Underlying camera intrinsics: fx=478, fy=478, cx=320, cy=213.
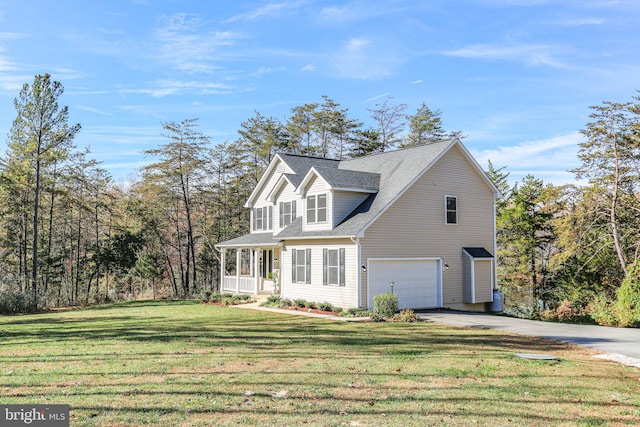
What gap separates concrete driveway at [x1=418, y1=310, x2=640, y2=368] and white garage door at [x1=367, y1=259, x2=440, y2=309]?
127 cm

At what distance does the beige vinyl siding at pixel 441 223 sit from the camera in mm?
19766

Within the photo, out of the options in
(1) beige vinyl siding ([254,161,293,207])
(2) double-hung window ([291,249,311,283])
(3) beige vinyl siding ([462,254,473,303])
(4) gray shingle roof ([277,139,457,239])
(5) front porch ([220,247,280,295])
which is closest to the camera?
(4) gray shingle roof ([277,139,457,239])

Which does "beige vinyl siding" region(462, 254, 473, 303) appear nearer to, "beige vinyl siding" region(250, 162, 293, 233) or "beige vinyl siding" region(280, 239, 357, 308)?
"beige vinyl siding" region(280, 239, 357, 308)

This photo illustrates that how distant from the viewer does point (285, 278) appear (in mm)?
22797

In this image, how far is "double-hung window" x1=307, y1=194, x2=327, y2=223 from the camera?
21.2 metres

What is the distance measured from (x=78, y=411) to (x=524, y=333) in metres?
12.2

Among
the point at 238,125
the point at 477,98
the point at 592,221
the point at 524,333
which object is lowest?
the point at 524,333

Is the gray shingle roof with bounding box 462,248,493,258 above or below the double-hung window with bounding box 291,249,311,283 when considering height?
above

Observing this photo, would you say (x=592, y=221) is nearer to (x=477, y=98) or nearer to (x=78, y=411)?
(x=477, y=98)

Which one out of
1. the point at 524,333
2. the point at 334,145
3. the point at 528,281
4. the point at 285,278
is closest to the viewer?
the point at 524,333

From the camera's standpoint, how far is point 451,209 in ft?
72.3

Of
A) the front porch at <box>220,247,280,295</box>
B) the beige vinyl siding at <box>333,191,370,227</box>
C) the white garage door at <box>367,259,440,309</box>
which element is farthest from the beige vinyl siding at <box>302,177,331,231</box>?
the front porch at <box>220,247,280,295</box>

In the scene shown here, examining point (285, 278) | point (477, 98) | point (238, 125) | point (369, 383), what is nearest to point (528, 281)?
point (477, 98)

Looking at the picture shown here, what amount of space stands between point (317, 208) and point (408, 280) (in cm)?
508
